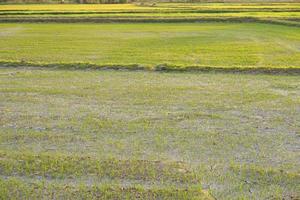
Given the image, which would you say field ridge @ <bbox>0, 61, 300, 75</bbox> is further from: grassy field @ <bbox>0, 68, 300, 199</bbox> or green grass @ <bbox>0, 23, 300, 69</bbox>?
grassy field @ <bbox>0, 68, 300, 199</bbox>

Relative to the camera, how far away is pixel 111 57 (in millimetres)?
19250

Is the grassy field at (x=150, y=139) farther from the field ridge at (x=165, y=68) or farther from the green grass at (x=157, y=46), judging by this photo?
the green grass at (x=157, y=46)

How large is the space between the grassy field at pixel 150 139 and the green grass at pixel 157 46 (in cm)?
398

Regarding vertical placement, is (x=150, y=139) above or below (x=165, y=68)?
above

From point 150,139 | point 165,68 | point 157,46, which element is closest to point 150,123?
point 150,139

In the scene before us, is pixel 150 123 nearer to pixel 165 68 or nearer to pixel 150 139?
pixel 150 139

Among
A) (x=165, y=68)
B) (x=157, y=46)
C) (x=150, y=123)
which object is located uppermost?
(x=150, y=123)

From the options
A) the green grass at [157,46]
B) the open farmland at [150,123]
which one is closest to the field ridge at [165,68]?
the open farmland at [150,123]

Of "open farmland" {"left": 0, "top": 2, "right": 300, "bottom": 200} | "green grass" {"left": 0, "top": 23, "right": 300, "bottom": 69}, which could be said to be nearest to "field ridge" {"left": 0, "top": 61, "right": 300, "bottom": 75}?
"open farmland" {"left": 0, "top": 2, "right": 300, "bottom": 200}

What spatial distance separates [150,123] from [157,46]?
13.3 metres

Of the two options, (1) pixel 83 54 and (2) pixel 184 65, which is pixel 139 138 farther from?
(1) pixel 83 54

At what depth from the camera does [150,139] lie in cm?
893

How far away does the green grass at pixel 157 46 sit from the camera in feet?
59.5

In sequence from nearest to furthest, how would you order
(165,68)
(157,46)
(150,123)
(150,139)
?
1. (150,139)
2. (150,123)
3. (165,68)
4. (157,46)
